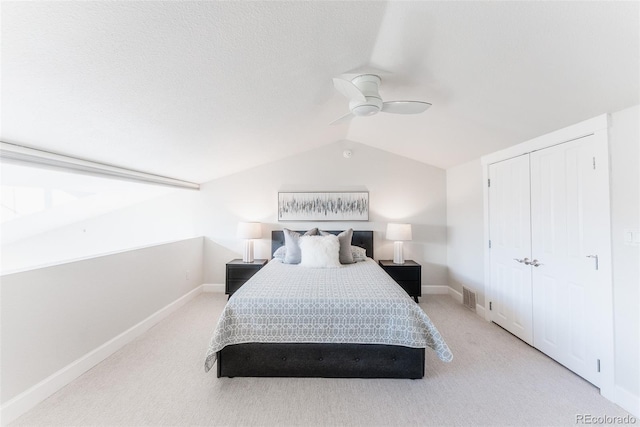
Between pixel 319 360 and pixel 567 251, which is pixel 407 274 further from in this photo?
pixel 319 360

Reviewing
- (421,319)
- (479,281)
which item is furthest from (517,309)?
(421,319)

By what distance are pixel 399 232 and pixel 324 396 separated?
2.55m

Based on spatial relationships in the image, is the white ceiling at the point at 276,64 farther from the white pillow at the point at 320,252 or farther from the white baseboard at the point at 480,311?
the white baseboard at the point at 480,311

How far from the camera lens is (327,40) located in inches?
63.2

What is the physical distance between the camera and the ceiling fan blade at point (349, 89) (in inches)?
68.1

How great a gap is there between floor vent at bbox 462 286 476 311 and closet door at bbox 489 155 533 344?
345 millimetres

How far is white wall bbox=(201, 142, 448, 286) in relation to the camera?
423 cm

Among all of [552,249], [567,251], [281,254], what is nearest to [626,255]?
[567,251]

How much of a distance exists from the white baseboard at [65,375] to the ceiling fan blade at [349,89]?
307 centimetres

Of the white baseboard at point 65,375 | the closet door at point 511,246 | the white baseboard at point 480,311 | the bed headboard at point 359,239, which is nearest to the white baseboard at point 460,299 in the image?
the white baseboard at point 480,311

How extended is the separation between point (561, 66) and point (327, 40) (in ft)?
4.87

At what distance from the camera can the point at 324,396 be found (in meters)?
1.86

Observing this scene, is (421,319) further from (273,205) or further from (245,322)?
(273,205)

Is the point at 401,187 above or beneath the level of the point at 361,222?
above
